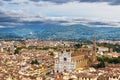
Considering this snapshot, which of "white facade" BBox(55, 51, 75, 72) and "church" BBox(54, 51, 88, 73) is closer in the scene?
"white facade" BBox(55, 51, 75, 72)

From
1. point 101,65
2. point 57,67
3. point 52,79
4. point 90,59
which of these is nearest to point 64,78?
point 52,79

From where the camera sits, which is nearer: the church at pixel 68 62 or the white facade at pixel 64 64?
the white facade at pixel 64 64

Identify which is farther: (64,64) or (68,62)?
(68,62)

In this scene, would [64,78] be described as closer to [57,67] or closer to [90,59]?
[57,67]

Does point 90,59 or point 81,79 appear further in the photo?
point 90,59

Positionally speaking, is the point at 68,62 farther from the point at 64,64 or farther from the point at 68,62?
the point at 64,64

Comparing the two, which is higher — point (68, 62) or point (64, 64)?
point (68, 62)

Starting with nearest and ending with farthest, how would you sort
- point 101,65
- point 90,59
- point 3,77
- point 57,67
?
point 3,77 < point 57,67 < point 101,65 < point 90,59

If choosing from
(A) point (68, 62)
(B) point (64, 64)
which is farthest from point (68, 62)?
(B) point (64, 64)
